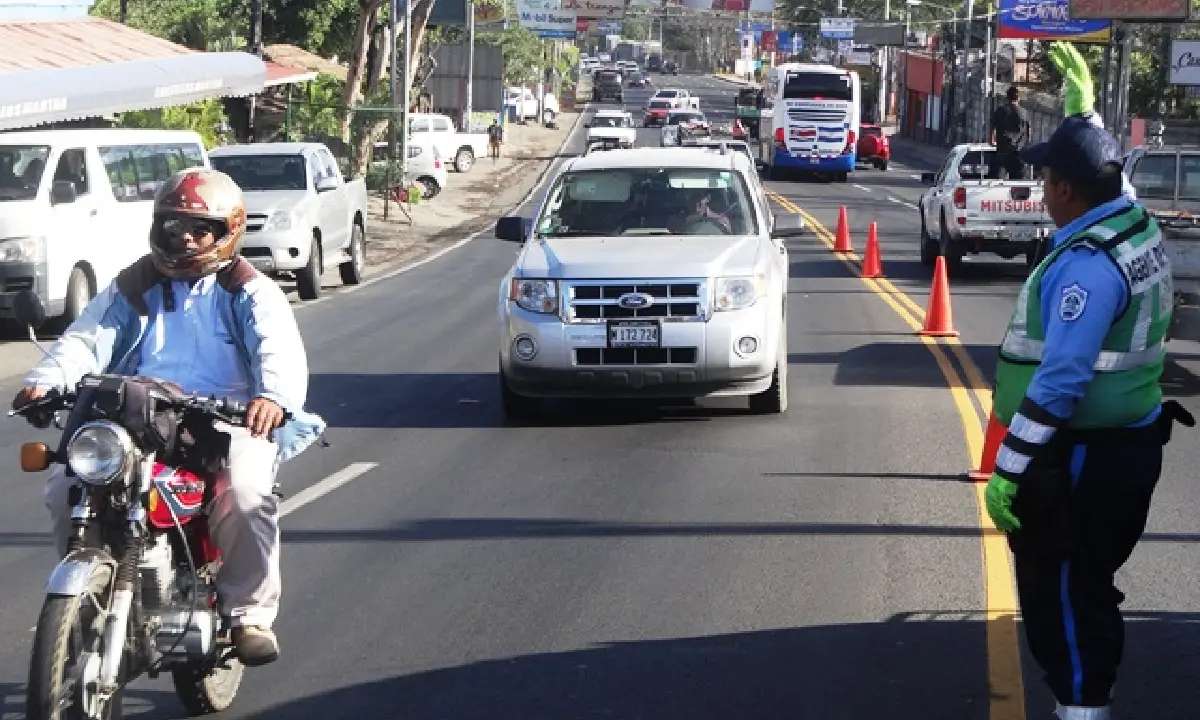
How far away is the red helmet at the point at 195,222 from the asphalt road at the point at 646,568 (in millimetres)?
1492

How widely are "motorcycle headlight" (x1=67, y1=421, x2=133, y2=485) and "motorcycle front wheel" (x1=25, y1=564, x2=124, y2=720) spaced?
0.85ft

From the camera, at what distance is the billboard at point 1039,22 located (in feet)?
203

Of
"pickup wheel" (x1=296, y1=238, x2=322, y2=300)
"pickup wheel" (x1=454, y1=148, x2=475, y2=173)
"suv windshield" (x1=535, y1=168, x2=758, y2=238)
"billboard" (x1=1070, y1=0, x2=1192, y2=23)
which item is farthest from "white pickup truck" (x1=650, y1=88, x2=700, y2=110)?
"suv windshield" (x1=535, y1=168, x2=758, y2=238)

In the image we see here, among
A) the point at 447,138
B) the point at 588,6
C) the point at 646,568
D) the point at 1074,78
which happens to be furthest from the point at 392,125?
the point at 588,6

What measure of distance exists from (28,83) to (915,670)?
20.3 m

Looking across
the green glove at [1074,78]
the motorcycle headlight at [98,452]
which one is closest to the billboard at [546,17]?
the green glove at [1074,78]

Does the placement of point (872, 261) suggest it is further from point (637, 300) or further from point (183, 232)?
point (183, 232)

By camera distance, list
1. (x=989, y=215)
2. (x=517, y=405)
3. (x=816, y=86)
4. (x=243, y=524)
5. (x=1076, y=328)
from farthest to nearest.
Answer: (x=816, y=86)
(x=989, y=215)
(x=517, y=405)
(x=243, y=524)
(x=1076, y=328)

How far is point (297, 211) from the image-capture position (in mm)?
22625

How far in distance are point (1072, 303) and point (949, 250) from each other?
20.6 meters

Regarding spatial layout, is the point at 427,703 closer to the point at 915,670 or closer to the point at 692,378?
the point at 915,670

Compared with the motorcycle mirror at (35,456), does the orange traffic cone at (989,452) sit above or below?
below

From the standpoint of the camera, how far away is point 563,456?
11367mm

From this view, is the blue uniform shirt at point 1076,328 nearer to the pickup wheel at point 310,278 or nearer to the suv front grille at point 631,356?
the suv front grille at point 631,356
